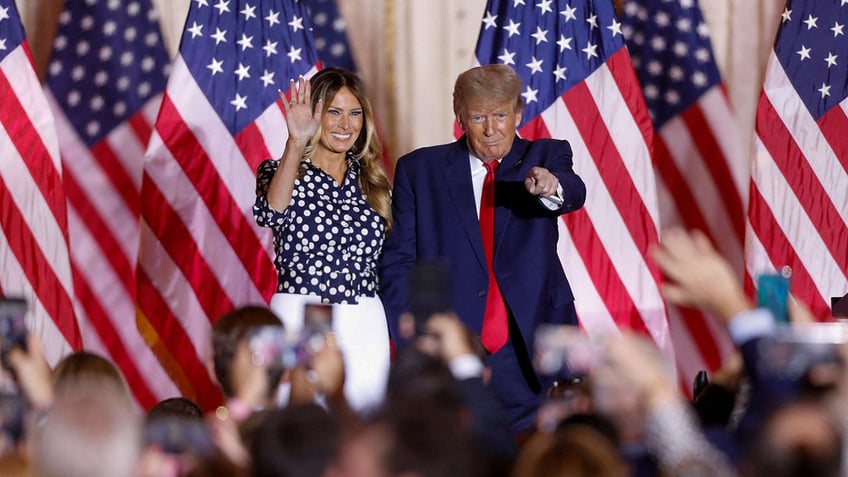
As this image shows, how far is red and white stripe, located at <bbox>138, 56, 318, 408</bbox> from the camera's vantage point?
5695 mm

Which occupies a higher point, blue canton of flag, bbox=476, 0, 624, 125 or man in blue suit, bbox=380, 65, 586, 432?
blue canton of flag, bbox=476, 0, 624, 125

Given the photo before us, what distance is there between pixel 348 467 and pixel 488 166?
267 centimetres

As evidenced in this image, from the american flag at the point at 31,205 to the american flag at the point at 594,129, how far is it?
1.85 m

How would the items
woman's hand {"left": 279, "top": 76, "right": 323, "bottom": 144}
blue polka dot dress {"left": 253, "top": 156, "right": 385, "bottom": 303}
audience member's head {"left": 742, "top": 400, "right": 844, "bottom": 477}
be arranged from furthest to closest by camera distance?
blue polka dot dress {"left": 253, "top": 156, "right": 385, "bottom": 303} < woman's hand {"left": 279, "top": 76, "right": 323, "bottom": 144} < audience member's head {"left": 742, "top": 400, "right": 844, "bottom": 477}

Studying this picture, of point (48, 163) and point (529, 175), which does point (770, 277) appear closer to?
point (529, 175)

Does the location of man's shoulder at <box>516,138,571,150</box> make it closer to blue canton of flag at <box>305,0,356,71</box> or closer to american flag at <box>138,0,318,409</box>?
american flag at <box>138,0,318,409</box>

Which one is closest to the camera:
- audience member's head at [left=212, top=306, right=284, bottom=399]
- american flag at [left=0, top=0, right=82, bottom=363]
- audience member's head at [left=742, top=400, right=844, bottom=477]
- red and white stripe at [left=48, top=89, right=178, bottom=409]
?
audience member's head at [left=742, top=400, right=844, bottom=477]

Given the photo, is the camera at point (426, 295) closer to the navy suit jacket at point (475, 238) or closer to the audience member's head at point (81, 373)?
the audience member's head at point (81, 373)

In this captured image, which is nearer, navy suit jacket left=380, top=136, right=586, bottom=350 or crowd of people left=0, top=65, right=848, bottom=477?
crowd of people left=0, top=65, right=848, bottom=477

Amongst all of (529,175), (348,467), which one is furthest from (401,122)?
(348,467)

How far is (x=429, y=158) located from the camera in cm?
470

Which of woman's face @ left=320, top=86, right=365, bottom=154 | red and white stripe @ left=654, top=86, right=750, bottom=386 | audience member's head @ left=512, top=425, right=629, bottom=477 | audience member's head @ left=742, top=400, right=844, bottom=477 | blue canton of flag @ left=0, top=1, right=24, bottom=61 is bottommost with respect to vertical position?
red and white stripe @ left=654, top=86, right=750, bottom=386

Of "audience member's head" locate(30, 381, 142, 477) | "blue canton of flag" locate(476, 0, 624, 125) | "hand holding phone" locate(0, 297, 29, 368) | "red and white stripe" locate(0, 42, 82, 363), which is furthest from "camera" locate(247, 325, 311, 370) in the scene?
"blue canton of flag" locate(476, 0, 624, 125)

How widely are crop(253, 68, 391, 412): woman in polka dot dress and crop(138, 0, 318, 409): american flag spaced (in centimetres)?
124
